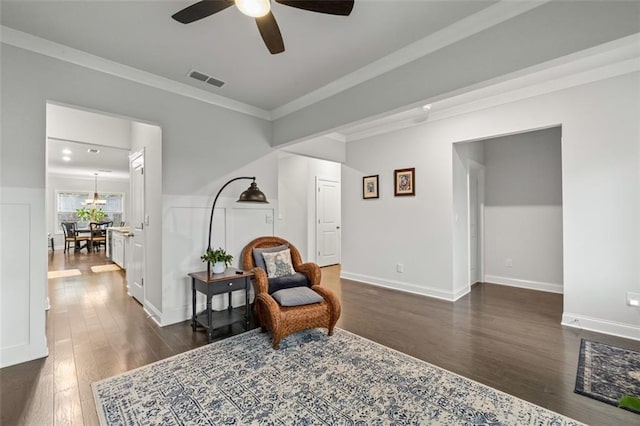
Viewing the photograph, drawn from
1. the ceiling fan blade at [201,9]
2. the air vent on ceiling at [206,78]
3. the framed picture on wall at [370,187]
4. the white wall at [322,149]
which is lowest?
the framed picture on wall at [370,187]

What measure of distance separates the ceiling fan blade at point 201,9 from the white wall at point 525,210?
15.9 ft

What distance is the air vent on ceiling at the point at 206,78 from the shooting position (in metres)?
3.01

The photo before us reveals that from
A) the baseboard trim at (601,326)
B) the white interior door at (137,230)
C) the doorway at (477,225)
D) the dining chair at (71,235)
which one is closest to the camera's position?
the baseboard trim at (601,326)

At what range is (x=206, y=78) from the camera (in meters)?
3.12

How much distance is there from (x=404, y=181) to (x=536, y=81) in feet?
6.41

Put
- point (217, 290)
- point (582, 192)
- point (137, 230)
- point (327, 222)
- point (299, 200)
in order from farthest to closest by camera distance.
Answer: point (327, 222) → point (299, 200) → point (137, 230) → point (582, 192) → point (217, 290)

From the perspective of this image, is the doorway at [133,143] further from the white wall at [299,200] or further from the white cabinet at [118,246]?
the white wall at [299,200]

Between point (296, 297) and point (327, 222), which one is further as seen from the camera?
point (327, 222)

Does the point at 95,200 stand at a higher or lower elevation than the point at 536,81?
lower

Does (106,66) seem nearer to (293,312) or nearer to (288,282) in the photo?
(288,282)

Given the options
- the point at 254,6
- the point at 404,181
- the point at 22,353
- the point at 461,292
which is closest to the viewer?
the point at 254,6

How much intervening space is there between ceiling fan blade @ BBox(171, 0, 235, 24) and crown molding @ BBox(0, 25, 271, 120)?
147cm

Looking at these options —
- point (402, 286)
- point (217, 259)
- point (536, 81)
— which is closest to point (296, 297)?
point (217, 259)

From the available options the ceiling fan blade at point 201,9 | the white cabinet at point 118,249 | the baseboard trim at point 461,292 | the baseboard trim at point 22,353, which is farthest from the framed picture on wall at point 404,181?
the white cabinet at point 118,249
